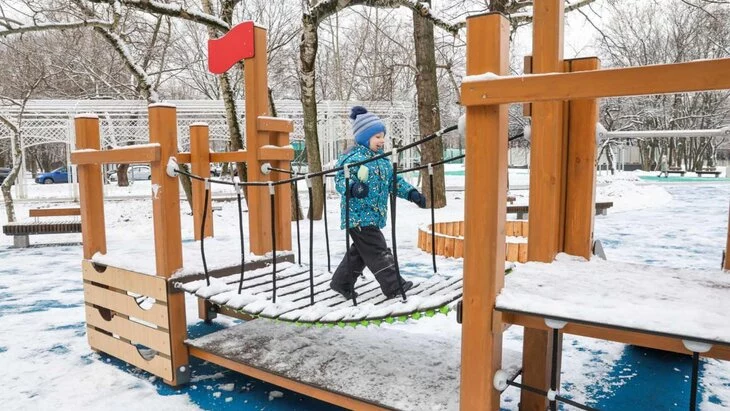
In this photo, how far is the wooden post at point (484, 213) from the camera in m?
2.11

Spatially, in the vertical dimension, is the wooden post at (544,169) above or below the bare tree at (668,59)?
below

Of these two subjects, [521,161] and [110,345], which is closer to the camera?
[110,345]

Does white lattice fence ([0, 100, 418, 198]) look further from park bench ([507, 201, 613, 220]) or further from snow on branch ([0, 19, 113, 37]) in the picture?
snow on branch ([0, 19, 113, 37])

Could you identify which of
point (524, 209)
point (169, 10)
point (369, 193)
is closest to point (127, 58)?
point (169, 10)

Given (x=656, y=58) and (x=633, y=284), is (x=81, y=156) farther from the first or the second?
(x=656, y=58)

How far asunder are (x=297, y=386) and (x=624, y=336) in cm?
165

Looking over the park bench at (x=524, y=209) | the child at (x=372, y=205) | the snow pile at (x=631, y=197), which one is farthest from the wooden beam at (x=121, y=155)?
the snow pile at (x=631, y=197)

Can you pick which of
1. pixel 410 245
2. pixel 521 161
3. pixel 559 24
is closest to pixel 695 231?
pixel 410 245

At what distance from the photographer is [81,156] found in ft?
13.2

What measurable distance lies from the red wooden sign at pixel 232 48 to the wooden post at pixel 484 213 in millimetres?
2123

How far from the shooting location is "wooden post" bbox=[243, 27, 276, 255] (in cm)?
388

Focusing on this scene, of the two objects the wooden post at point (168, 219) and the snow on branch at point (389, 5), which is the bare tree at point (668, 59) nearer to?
the snow on branch at point (389, 5)

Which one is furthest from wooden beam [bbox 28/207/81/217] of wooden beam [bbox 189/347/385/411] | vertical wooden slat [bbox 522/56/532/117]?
vertical wooden slat [bbox 522/56/532/117]

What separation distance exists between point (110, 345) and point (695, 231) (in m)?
9.48
